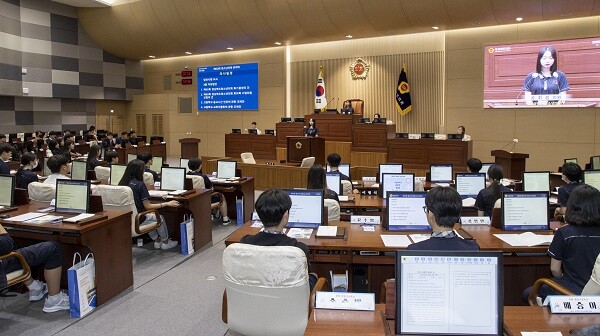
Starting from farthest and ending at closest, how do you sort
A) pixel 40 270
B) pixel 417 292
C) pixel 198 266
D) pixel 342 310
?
pixel 198 266
pixel 40 270
pixel 342 310
pixel 417 292

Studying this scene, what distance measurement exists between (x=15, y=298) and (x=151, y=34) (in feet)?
43.7

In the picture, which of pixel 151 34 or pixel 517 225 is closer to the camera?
pixel 517 225

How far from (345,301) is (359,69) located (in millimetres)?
13969

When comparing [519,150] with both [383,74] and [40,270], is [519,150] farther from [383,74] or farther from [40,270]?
[40,270]

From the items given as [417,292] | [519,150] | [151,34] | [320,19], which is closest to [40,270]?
[417,292]

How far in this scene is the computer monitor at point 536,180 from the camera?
666 centimetres

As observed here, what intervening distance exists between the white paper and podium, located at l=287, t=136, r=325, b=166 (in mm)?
8603

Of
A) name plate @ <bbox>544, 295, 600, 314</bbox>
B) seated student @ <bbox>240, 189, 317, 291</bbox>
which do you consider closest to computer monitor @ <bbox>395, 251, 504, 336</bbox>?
name plate @ <bbox>544, 295, 600, 314</bbox>

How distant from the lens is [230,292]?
2.71 meters

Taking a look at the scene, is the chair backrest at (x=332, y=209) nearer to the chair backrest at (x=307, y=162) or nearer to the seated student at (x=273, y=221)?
the seated student at (x=273, y=221)

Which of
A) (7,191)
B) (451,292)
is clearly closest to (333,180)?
(7,191)

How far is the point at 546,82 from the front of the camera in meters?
12.3

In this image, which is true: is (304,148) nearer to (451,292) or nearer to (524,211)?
(524,211)

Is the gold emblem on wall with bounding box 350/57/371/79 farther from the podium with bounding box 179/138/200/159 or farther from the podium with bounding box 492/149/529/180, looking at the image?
the podium with bounding box 492/149/529/180
